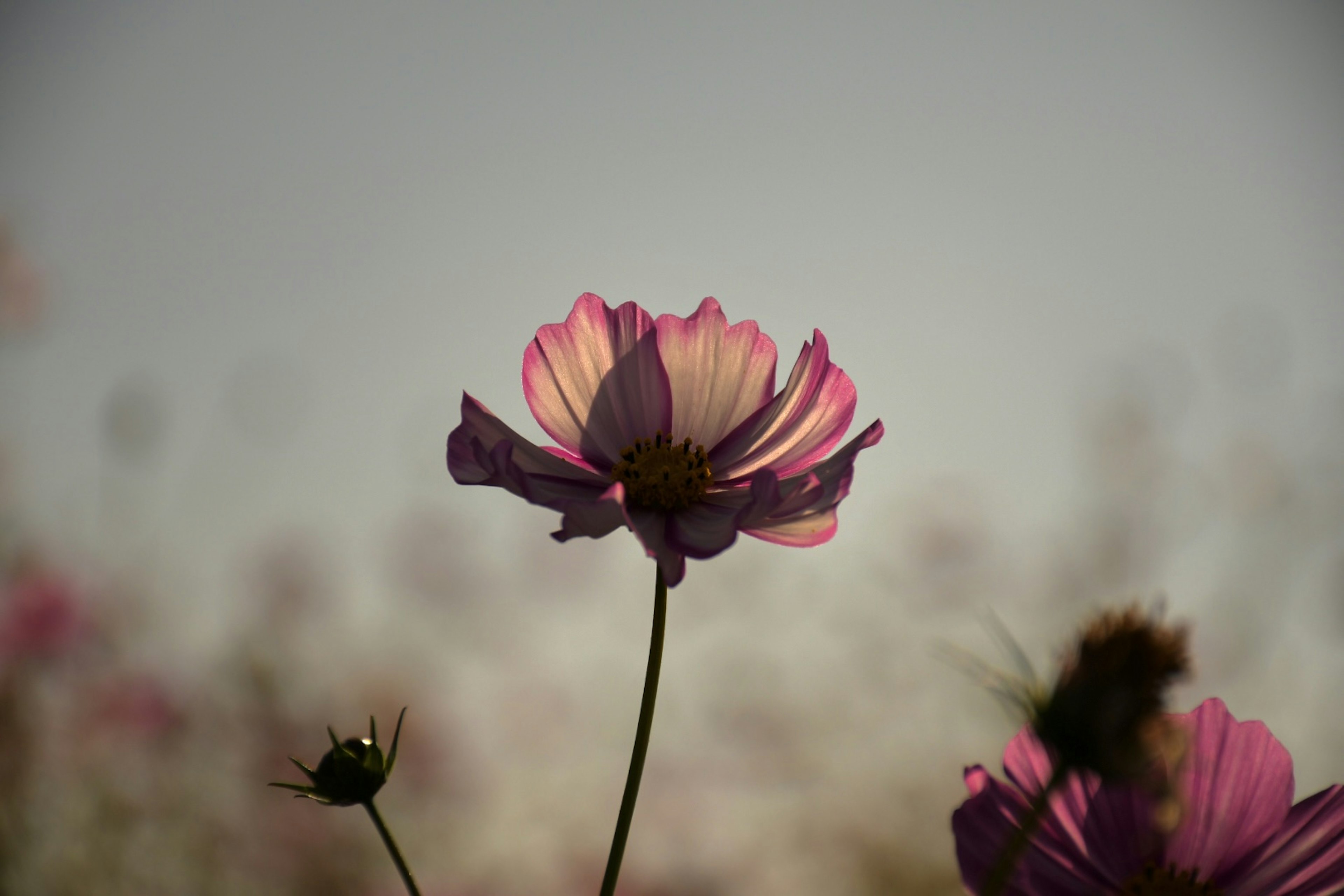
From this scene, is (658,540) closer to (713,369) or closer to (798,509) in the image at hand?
(798,509)

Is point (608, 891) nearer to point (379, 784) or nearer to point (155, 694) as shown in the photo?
point (379, 784)

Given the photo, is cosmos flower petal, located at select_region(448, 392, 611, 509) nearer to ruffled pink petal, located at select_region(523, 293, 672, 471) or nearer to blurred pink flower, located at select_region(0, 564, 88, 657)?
ruffled pink petal, located at select_region(523, 293, 672, 471)

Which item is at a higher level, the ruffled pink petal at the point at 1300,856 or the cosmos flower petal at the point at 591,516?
the cosmos flower petal at the point at 591,516

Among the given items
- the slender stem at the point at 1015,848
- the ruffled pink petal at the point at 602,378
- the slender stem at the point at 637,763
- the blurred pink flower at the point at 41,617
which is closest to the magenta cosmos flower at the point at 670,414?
the ruffled pink petal at the point at 602,378

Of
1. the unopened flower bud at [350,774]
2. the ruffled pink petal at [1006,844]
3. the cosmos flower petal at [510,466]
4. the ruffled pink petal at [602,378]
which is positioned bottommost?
the ruffled pink petal at [1006,844]

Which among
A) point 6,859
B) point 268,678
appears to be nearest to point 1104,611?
point 6,859

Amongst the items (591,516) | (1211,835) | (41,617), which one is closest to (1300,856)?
(1211,835)

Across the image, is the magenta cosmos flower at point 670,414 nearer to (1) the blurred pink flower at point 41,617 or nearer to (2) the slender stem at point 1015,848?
(2) the slender stem at point 1015,848
